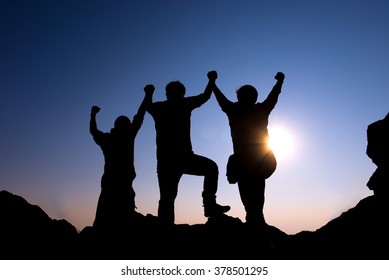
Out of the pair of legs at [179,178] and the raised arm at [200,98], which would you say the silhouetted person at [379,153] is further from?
the raised arm at [200,98]

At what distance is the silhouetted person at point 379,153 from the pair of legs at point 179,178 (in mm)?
3576

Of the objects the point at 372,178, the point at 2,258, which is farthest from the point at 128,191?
the point at 372,178

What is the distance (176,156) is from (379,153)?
4.80m

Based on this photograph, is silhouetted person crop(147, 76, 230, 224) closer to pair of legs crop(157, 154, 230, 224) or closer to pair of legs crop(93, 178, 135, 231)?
pair of legs crop(157, 154, 230, 224)

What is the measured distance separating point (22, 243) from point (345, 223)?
7.90 metres

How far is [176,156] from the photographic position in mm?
6574

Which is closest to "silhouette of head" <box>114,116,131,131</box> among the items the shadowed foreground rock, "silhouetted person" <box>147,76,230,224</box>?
"silhouetted person" <box>147,76,230,224</box>

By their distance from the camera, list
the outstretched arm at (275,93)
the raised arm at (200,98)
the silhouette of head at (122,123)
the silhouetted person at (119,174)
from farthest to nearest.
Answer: the silhouette of head at (122,123) < the silhouetted person at (119,174) < the raised arm at (200,98) < the outstretched arm at (275,93)

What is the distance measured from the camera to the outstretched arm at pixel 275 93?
22.2 feet

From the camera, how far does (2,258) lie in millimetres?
6414

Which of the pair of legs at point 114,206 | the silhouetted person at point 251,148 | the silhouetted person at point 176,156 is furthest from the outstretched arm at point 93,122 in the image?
the silhouetted person at point 251,148

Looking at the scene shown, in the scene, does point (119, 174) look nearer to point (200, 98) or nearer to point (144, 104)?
point (144, 104)
